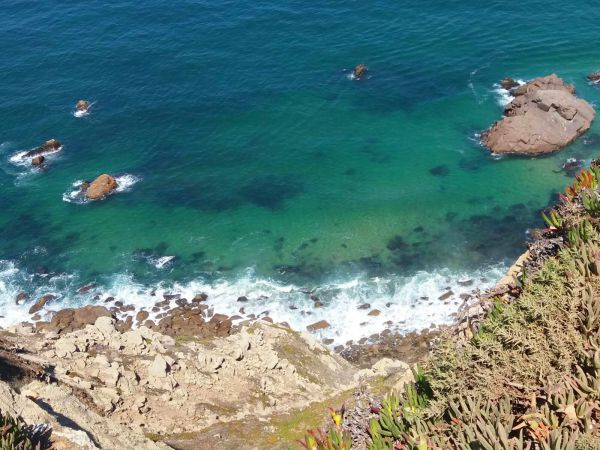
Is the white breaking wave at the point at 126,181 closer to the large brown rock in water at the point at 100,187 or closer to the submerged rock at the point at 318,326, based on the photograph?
the large brown rock in water at the point at 100,187

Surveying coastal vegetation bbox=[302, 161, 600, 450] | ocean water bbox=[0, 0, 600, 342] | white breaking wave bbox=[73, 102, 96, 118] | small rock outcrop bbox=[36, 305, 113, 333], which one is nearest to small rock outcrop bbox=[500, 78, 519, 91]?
ocean water bbox=[0, 0, 600, 342]

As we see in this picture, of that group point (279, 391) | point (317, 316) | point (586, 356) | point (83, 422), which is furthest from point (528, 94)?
point (83, 422)

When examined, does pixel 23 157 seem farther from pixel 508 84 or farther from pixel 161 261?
pixel 508 84

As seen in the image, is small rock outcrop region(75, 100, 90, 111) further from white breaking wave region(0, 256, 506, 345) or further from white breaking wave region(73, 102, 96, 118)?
white breaking wave region(0, 256, 506, 345)

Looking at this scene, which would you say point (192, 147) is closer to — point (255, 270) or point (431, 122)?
point (255, 270)

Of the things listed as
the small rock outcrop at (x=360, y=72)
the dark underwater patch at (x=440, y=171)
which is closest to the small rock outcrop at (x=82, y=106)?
the small rock outcrop at (x=360, y=72)

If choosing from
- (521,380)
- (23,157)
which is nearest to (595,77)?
(521,380)
